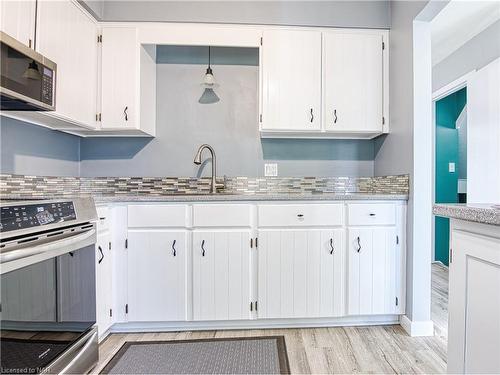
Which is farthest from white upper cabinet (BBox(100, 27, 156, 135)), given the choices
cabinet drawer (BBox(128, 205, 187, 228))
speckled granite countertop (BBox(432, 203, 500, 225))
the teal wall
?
the teal wall

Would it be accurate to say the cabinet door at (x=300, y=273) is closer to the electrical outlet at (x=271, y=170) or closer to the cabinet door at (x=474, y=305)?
the electrical outlet at (x=271, y=170)

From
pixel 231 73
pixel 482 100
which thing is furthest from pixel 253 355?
pixel 482 100

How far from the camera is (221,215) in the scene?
6.14 feet

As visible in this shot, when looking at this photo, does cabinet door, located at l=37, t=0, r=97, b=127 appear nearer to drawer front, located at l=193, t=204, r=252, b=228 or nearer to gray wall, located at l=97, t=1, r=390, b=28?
gray wall, located at l=97, t=1, r=390, b=28

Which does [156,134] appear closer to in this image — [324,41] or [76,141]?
[76,141]

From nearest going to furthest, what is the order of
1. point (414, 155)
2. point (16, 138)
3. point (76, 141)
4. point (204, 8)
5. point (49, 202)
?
point (49, 202), point (16, 138), point (414, 155), point (204, 8), point (76, 141)

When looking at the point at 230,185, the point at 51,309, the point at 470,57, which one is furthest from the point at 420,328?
the point at 470,57

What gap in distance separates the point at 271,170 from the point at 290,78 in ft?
2.57

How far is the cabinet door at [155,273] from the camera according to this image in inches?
73.0

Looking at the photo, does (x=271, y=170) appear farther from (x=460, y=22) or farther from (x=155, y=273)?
(x=460, y=22)

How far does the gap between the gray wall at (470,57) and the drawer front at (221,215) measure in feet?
8.62

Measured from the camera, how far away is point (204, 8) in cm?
215

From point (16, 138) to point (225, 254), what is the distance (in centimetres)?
154

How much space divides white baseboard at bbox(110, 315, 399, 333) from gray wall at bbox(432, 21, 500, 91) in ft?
8.30
